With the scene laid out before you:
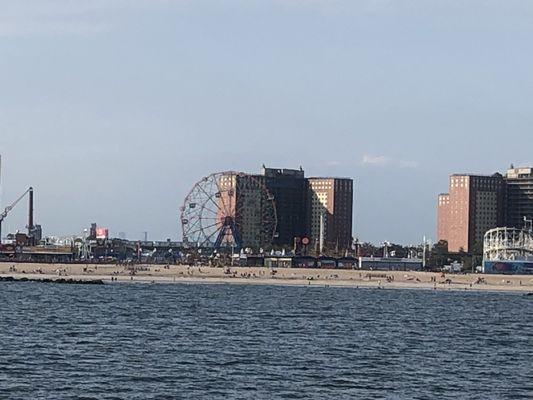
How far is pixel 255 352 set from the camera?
69.5 meters

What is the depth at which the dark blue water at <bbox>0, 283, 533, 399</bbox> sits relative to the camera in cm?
5334

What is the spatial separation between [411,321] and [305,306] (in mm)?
25383

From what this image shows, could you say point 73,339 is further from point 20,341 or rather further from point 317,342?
point 317,342

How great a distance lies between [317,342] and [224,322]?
66.9 feet

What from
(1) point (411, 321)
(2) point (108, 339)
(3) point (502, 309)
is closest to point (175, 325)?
(2) point (108, 339)

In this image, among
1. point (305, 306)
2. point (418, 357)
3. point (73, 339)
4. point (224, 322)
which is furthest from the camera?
point (305, 306)

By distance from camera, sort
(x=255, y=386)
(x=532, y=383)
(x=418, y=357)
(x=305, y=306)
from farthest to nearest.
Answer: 1. (x=305, y=306)
2. (x=418, y=357)
3. (x=532, y=383)
4. (x=255, y=386)

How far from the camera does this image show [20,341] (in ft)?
240

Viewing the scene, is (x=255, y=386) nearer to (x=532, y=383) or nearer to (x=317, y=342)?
(x=532, y=383)

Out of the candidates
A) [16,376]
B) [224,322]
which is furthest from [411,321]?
[16,376]

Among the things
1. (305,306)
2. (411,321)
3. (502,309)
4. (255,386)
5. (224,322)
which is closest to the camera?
(255,386)

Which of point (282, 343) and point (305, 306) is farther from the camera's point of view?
point (305, 306)

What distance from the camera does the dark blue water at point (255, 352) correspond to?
53344 mm

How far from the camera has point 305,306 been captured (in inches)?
5148
